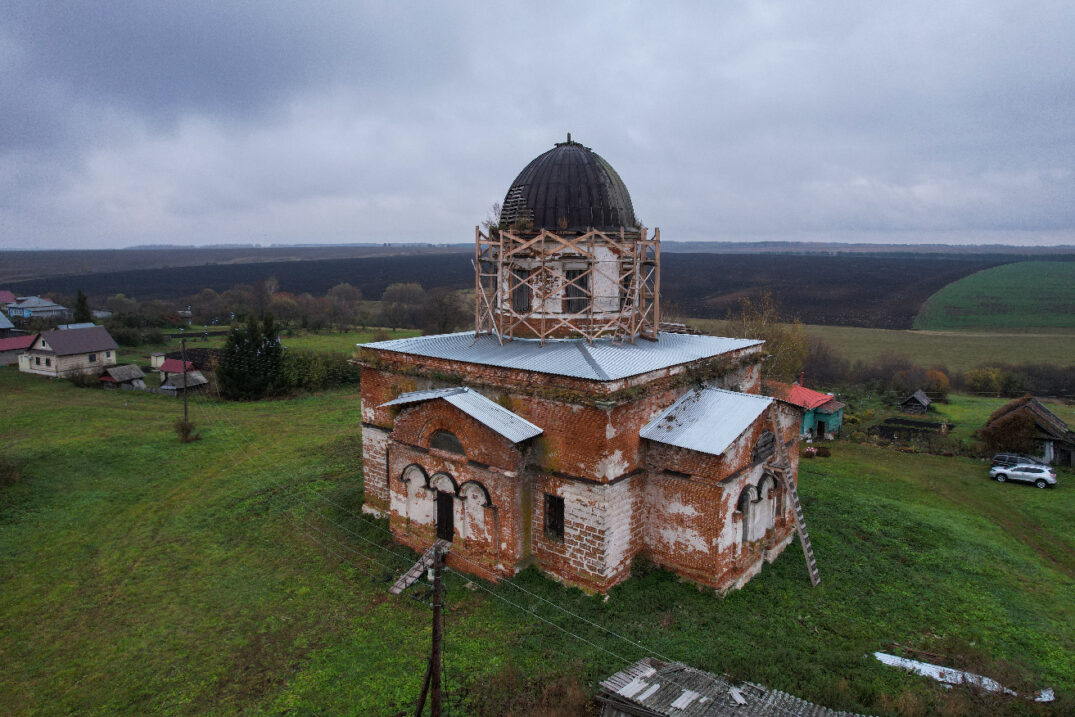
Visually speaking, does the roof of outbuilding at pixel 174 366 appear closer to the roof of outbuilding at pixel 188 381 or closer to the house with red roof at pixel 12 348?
the roof of outbuilding at pixel 188 381

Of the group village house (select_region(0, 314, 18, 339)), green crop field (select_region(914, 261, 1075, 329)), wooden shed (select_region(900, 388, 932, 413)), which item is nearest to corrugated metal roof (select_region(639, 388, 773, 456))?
wooden shed (select_region(900, 388, 932, 413))

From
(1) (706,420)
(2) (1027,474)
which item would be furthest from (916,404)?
(1) (706,420)

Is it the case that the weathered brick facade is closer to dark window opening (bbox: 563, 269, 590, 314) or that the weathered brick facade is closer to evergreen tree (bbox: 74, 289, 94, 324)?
dark window opening (bbox: 563, 269, 590, 314)

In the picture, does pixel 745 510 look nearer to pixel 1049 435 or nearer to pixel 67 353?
pixel 1049 435

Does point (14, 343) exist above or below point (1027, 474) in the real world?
above

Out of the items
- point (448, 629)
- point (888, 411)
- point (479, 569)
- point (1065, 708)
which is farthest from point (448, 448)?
point (888, 411)

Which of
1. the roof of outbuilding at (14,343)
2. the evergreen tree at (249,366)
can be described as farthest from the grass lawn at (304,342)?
the evergreen tree at (249,366)
